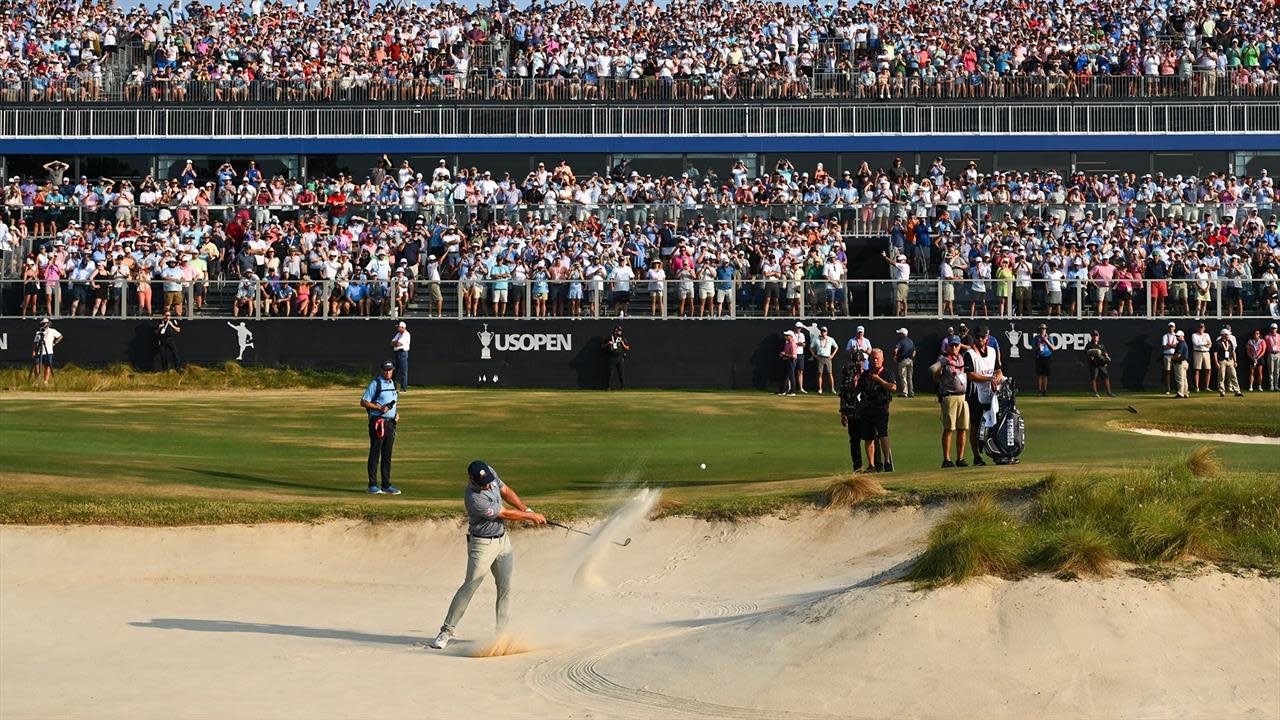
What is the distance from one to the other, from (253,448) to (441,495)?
678cm

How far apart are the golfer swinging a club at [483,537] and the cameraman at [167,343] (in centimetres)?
2624

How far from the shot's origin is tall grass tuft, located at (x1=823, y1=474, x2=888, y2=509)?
1789cm

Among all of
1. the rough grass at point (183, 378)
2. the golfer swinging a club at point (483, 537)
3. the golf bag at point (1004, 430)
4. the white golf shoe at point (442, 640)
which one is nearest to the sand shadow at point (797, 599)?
the golfer swinging a club at point (483, 537)

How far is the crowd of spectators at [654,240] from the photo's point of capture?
37781 mm

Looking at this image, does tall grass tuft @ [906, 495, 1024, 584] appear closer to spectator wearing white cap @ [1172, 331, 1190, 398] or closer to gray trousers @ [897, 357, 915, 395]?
gray trousers @ [897, 357, 915, 395]

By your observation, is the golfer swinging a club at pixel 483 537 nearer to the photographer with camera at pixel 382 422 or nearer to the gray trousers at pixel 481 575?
the gray trousers at pixel 481 575

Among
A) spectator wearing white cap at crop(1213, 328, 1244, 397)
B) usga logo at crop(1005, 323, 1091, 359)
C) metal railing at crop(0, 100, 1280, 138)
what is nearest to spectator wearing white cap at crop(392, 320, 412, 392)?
usga logo at crop(1005, 323, 1091, 359)

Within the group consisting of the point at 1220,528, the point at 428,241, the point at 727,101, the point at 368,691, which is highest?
the point at 727,101

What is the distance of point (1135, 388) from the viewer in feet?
124

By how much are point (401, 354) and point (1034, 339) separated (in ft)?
48.6

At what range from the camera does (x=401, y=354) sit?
120ft

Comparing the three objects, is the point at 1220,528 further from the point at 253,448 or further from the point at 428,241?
the point at 428,241

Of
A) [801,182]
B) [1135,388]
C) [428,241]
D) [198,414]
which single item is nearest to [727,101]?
[801,182]

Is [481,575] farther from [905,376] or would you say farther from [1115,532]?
[905,376]
